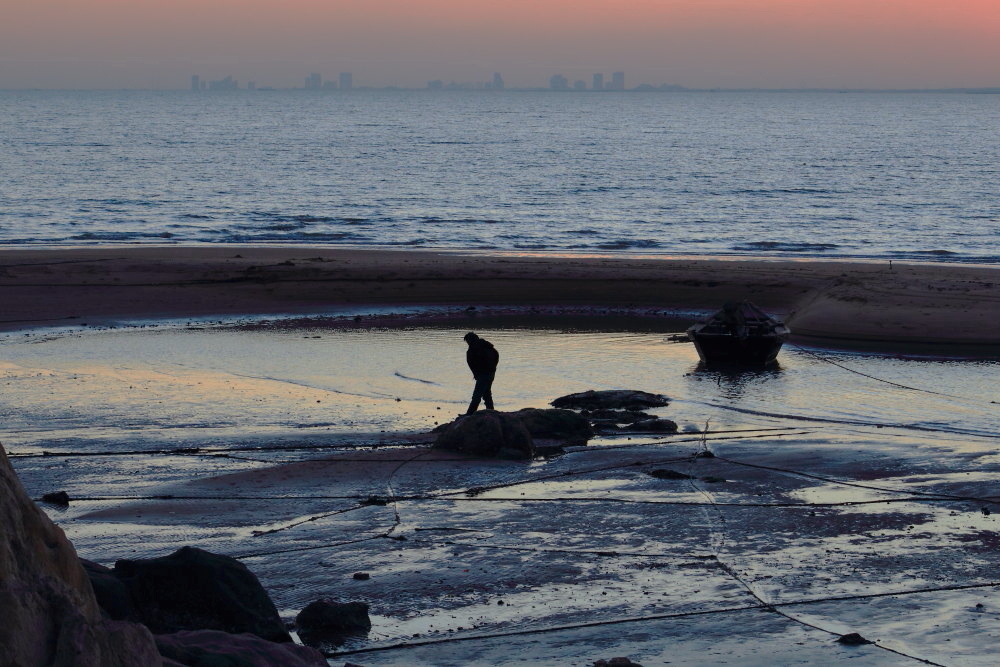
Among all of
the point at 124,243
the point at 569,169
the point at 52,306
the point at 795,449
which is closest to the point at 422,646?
the point at 795,449

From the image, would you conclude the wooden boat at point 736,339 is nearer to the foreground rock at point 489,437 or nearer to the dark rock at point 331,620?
the foreground rock at point 489,437

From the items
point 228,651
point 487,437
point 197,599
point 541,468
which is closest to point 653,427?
point 541,468

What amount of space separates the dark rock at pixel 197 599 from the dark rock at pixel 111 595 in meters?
0.18

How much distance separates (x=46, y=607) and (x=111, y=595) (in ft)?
7.25

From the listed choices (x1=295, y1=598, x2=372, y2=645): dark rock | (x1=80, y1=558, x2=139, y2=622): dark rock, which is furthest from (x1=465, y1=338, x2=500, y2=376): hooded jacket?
(x1=80, y1=558, x2=139, y2=622): dark rock

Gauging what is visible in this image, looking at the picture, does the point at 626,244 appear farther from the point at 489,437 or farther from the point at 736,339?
the point at 489,437

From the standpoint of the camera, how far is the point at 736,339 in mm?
24812

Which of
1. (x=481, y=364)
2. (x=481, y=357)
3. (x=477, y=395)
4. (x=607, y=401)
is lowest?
(x=607, y=401)

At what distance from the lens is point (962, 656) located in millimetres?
10000

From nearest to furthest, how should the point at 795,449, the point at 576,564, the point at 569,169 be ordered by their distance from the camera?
1. the point at 576,564
2. the point at 795,449
3. the point at 569,169

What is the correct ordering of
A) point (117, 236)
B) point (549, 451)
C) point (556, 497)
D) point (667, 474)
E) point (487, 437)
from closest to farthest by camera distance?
point (556, 497), point (667, 474), point (487, 437), point (549, 451), point (117, 236)

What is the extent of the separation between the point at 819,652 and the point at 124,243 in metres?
43.7

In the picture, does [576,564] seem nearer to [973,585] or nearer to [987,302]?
[973,585]

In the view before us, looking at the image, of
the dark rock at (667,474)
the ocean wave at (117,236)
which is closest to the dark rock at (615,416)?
the dark rock at (667,474)
